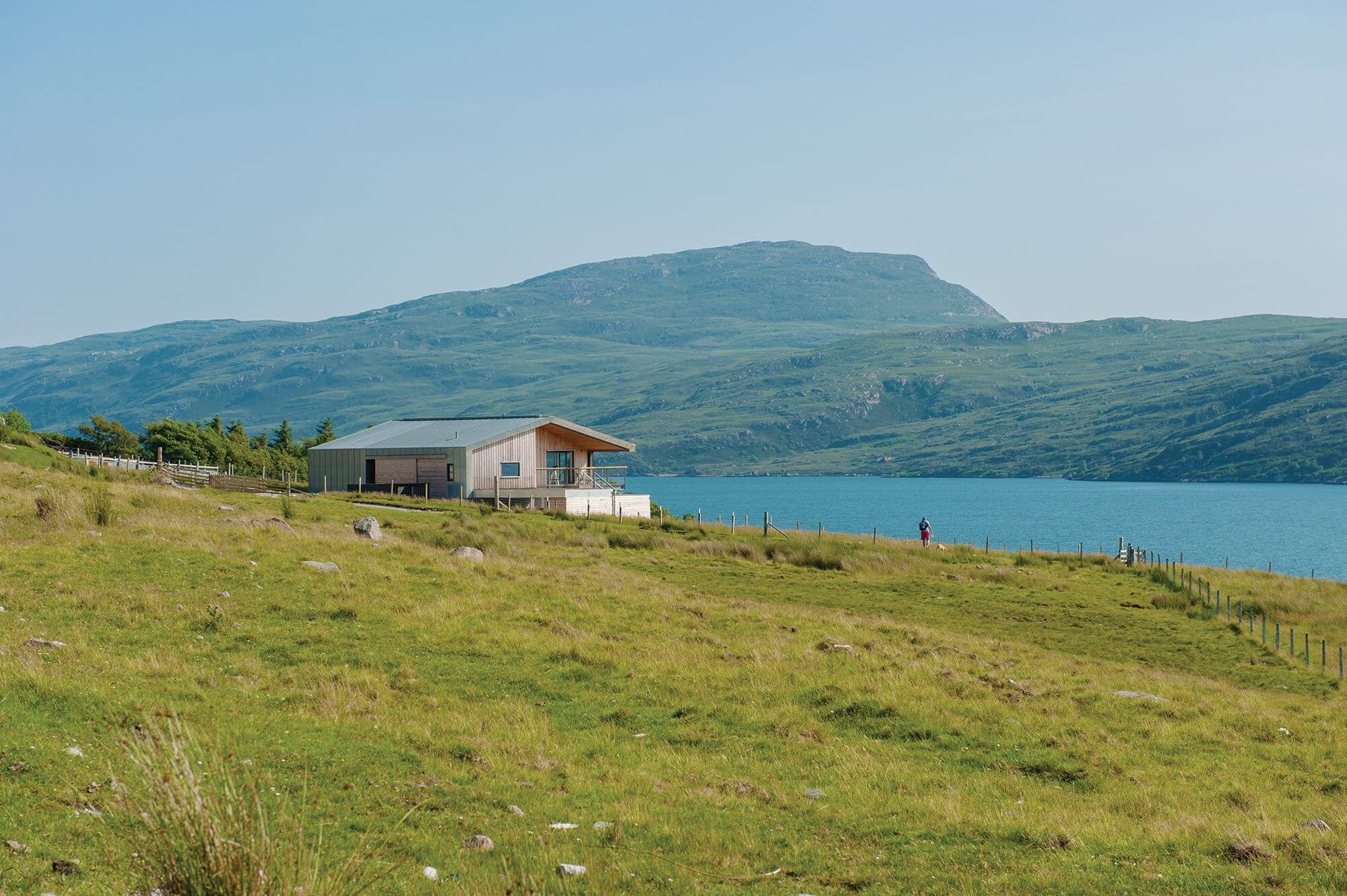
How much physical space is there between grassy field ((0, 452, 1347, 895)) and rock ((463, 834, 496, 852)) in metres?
0.12

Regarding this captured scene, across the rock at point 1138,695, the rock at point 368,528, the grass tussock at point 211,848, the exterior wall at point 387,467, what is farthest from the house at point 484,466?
the grass tussock at point 211,848

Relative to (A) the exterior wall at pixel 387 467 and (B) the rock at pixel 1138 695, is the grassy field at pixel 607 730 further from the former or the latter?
(A) the exterior wall at pixel 387 467

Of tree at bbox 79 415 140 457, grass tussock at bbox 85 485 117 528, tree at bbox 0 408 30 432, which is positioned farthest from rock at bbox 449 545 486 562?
tree at bbox 79 415 140 457

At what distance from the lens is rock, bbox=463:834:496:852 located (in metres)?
11.5

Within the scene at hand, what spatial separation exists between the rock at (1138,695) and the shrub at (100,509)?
26.4 m

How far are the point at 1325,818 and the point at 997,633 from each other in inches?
782

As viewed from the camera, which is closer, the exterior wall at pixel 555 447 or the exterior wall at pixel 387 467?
the exterior wall at pixel 387 467

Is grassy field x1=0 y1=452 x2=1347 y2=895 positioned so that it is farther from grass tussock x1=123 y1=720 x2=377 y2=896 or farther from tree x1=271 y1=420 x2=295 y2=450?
tree x1=271 y1=420 x2=295 y2=450

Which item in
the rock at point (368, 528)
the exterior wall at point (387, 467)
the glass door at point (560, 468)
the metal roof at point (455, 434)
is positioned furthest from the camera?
the glass door at point (560, 468)

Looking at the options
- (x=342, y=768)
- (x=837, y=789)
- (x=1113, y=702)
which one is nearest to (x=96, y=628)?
(x=342, y=768)

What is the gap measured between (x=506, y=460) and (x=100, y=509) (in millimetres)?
48927

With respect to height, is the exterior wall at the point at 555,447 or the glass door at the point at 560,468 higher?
the exterior wall at the point at 555,447

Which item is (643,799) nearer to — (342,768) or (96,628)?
(342,768)

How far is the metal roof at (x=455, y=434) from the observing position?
260ft
